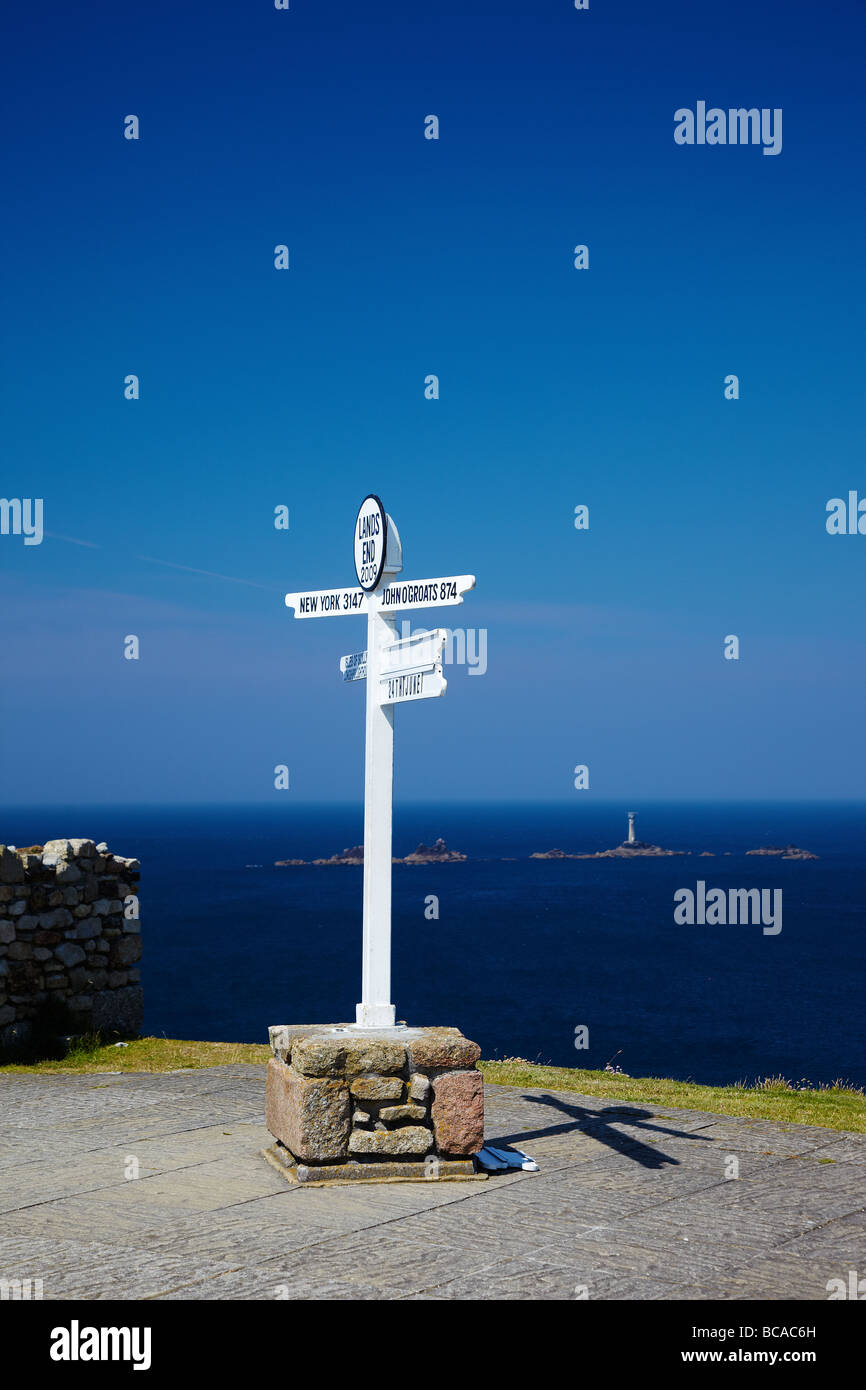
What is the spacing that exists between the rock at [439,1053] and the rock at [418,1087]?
41mm

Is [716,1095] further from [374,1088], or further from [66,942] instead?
[66,942]

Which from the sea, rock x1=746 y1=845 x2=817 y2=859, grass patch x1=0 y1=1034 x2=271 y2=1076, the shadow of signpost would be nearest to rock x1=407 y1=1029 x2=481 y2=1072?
the shadow of signpost

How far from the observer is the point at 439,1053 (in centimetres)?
646

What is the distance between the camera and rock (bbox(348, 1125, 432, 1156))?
6.44 metres

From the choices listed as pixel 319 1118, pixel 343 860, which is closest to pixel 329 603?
pixel 319 1118

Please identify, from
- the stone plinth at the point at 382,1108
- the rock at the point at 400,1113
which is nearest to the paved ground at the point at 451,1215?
the stone plinth at the point at 382,1108

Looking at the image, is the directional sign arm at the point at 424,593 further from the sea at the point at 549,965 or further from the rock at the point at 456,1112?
the sea at the point at 549,965

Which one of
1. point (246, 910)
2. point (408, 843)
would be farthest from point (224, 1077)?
point (408, 843)

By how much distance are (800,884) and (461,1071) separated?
4411 inches

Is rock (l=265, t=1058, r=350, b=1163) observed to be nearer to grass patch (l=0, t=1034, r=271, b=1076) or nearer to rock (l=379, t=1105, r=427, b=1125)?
rock (l=379, t=1105, r=427, b=1125)

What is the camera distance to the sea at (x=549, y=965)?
46969 millimetres

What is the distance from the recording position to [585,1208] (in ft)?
19.3

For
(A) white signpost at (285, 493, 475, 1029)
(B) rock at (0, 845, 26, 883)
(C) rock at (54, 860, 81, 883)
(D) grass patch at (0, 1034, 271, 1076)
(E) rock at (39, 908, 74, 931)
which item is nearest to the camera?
(A) white signpost at (285, 493, 475, 1029)
